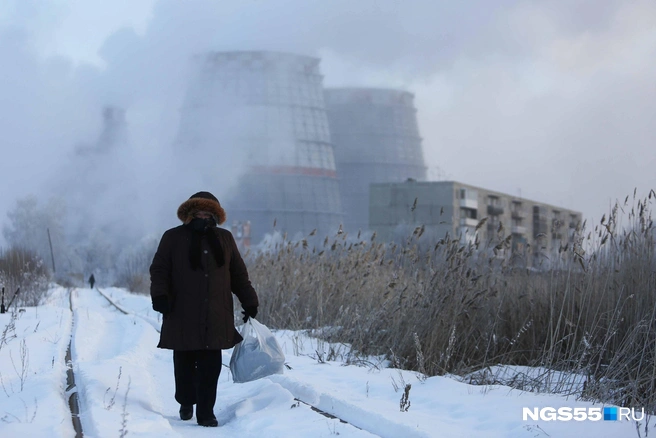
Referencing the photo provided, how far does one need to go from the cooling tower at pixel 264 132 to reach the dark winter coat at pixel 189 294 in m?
45.2

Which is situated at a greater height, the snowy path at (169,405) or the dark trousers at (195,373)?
the dark trousers at (195,373)

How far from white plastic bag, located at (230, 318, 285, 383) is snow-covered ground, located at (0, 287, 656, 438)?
0.14 meters

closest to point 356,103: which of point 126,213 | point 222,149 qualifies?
point 222,149

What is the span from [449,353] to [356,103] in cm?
5994

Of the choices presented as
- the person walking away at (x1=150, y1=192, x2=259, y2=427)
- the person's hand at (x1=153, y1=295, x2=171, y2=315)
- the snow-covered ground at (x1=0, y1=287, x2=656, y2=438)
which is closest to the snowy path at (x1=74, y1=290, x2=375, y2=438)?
the snow-covered ground at (x1=0, y1=287, x2=656, y2=438)

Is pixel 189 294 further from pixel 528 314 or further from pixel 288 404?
pixel 528 314

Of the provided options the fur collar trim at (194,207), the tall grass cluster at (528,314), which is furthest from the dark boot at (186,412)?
the tall grass cluster at (528,314)

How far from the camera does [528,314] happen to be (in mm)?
8289

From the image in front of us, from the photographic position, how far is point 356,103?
66.6m

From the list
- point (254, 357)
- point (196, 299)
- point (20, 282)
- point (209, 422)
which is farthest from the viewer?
point (20, 282)

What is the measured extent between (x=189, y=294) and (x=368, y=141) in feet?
200

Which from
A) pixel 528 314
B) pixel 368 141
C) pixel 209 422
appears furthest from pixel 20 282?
pixel 368 141

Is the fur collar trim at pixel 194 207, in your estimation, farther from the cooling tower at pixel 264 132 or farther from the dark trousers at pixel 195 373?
the cooling tower at pixel 264 132

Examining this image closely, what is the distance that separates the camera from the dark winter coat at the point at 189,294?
17.4 ft
